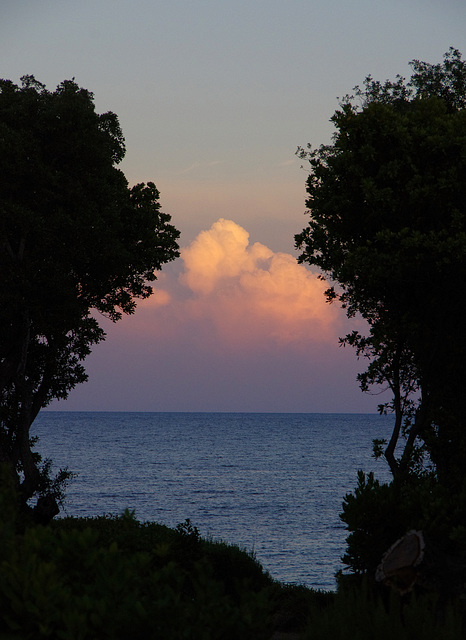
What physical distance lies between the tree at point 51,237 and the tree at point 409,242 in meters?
8.53

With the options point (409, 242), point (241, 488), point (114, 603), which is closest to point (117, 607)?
point (114, 603)

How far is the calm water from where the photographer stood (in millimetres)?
43438

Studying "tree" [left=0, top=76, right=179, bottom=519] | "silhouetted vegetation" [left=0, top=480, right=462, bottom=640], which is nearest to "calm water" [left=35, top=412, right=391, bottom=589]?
"tree" [left=0, top=76, right=179, bottom=519]

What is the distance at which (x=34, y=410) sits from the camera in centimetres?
2586

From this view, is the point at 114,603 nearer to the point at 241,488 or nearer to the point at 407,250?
the point at 407,250

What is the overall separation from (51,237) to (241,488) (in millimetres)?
58530

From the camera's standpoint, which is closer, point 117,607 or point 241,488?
point 117,607

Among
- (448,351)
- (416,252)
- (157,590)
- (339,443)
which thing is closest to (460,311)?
(448,351)

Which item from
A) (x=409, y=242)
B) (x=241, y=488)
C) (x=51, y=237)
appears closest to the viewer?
(x=409, y=242)

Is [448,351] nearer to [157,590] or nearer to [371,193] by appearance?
[371,193]

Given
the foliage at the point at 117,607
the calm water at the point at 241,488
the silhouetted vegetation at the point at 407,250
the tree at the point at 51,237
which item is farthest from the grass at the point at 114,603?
the calm water at the point at 241,488

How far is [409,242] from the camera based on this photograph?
15.8 m

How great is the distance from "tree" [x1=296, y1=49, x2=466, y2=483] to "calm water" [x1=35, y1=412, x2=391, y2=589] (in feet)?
59.0

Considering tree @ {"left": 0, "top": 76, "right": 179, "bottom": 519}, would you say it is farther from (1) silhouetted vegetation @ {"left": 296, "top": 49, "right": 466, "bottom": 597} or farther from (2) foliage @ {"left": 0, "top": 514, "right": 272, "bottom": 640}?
(2) foliage @ {"left": 0, "top": 514, "right": 272, "bottom": 640}
